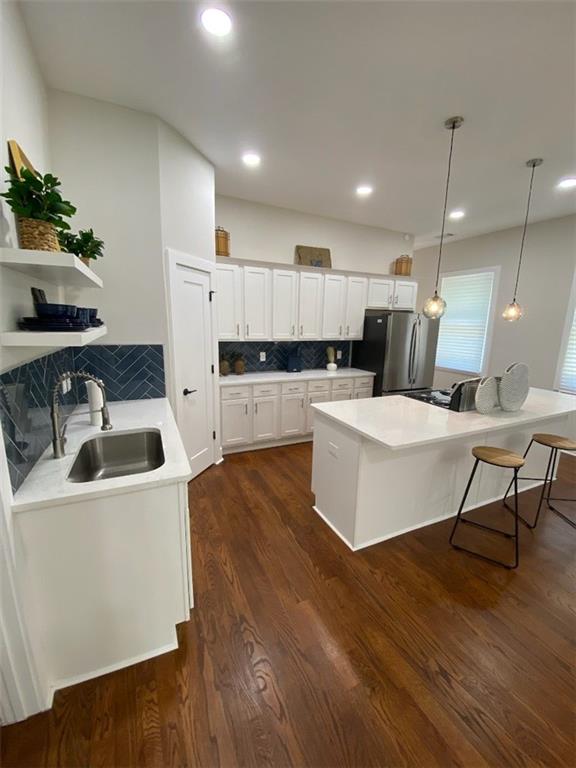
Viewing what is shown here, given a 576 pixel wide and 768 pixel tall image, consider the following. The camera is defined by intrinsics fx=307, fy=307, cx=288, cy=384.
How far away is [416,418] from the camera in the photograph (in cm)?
229

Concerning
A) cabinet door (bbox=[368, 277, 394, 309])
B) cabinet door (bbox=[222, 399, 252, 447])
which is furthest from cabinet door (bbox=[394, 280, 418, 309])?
cabinet door (bbox=[222, 399, 252, 447])

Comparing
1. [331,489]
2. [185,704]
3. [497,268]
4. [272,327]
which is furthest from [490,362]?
[185,704]

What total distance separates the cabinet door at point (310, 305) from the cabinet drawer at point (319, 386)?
621 millimetres

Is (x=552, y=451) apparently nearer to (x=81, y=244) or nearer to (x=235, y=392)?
(x=235, y=392)

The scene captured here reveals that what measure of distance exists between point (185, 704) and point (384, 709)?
2.76ft

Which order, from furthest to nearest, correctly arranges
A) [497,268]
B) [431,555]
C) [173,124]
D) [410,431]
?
[497,268] < [173,124] < [431,555] < [410,431]

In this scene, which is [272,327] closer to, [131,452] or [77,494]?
[131,452]

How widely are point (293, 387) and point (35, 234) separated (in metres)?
2.94

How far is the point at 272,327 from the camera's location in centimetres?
388

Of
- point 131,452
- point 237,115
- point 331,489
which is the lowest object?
point 331,489

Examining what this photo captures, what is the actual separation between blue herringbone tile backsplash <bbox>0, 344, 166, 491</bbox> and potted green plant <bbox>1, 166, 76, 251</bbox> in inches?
21.8

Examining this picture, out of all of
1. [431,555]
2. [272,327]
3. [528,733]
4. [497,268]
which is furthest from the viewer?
[497,268]

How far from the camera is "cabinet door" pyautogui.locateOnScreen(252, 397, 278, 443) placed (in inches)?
147

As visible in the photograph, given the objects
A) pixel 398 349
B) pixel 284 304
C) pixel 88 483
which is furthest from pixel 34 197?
pixel 398 349
